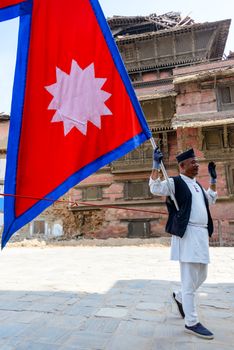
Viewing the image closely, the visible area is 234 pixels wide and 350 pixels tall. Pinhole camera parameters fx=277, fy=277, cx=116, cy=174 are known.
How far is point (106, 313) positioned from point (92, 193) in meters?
15.2

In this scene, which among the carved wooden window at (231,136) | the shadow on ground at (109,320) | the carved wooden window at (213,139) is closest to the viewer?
the shadow on ground at (109,320)

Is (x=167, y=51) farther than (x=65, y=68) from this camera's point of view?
Yes

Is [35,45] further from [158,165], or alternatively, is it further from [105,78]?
[158,165]

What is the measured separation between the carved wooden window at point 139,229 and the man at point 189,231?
14072mm

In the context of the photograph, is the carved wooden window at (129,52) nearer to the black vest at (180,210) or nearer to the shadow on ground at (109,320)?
the shadow on ground at (109,320)

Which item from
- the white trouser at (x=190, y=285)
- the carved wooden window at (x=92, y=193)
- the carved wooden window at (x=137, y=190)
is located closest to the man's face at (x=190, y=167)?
the white trouser at (x=190, y=285)

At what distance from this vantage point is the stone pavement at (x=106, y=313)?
256cm

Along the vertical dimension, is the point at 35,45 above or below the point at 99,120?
above

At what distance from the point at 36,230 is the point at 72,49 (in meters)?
17.9

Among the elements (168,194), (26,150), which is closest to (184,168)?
(168,194)

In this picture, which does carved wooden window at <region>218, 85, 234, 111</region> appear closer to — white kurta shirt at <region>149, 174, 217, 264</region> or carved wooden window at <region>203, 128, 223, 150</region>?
carved wooden window at <region>203, 128, 223, 150</region>

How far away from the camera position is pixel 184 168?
3.23 meters

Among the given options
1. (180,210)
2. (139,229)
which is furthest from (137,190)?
(180,210)

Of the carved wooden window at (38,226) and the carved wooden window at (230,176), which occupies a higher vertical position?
the carved wooden window at (230,176)
